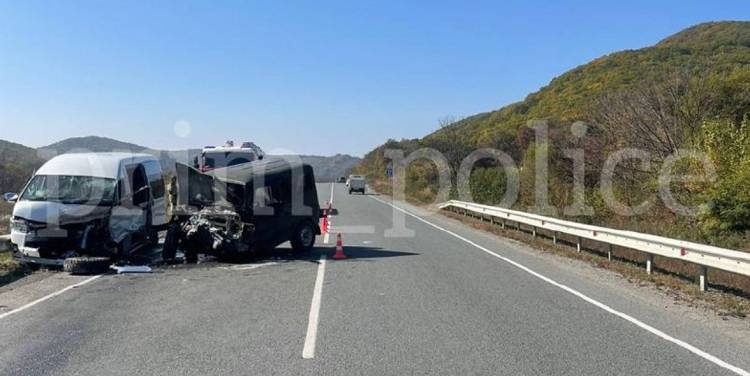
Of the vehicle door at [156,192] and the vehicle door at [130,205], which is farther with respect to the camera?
the vehicle door at [156,192]

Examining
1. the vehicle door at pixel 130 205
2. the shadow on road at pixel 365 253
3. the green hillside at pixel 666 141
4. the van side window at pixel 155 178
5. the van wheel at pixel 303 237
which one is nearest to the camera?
the vehicle door at pixel 130 205

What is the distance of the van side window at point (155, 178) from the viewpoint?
53.1 feet

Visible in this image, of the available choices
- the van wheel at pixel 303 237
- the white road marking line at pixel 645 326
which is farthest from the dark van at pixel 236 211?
the white road marking line at pixel 645 326

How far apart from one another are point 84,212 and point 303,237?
16.8 ft

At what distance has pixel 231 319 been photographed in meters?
8.27

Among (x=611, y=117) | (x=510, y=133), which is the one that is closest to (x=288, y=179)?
(x=611, y=117)

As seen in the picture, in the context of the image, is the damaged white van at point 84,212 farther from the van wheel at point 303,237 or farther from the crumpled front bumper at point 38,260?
the van wheel at point 303,237

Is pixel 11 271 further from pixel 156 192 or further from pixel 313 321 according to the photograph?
pixel 313 321

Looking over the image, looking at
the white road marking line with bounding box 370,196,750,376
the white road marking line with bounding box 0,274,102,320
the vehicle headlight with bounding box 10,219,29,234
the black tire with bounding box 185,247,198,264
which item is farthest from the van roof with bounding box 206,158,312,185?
the white road marking line with bounding box 370,196,750,376

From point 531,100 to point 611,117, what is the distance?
65.6 m

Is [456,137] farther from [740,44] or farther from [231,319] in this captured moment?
A: [231,319]

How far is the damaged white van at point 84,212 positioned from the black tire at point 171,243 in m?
0.82

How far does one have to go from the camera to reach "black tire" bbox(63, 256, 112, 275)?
12156mm

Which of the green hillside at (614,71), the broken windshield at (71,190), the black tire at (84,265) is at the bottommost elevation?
the black tire at (84,265)
